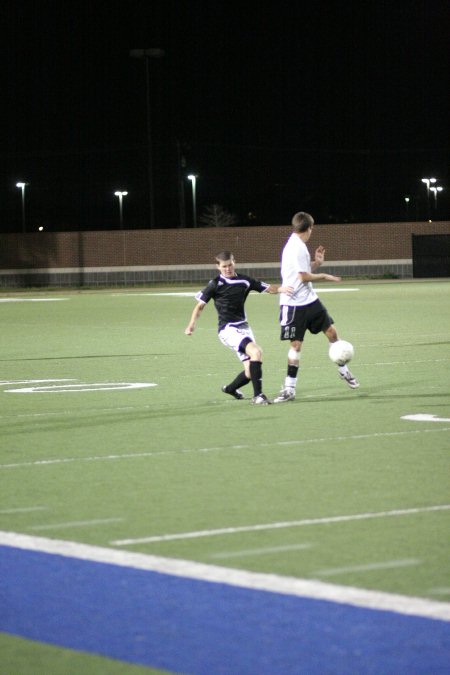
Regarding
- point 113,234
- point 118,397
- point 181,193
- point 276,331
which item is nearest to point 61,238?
point 113,234

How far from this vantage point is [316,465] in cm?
933

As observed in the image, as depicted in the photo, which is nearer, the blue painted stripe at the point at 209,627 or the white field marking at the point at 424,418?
the blue painted stripe at the point at 209,627

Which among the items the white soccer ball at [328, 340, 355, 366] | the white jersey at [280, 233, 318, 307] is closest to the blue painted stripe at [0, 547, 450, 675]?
the white jersey at [280, 233, 318, 307]

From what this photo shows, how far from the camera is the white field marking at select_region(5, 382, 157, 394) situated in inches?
597

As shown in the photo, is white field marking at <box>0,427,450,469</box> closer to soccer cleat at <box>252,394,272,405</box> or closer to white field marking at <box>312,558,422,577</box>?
soccer cleat at <box>252,394,272,405</box>

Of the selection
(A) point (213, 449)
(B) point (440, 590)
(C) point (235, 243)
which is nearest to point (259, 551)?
(B) point (440, 590)

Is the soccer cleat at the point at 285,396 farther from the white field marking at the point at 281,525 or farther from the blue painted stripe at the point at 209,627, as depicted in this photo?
the blue painted stripe at the point at 209,627

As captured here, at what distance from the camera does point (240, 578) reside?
5.99 metres

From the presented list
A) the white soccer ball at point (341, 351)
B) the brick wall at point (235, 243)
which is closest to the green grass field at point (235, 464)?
the white soccer ball at point (341, 351)

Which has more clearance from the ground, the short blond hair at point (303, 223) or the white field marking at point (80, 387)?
the short blond hair at point (303, 223)

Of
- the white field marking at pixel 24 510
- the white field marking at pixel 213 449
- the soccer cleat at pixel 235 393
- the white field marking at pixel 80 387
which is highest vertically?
the white field marking at pixel 24 510

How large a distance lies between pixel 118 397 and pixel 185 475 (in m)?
5.46

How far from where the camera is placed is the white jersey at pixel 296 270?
1361cm

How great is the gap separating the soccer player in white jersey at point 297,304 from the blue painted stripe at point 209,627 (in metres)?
7.55
